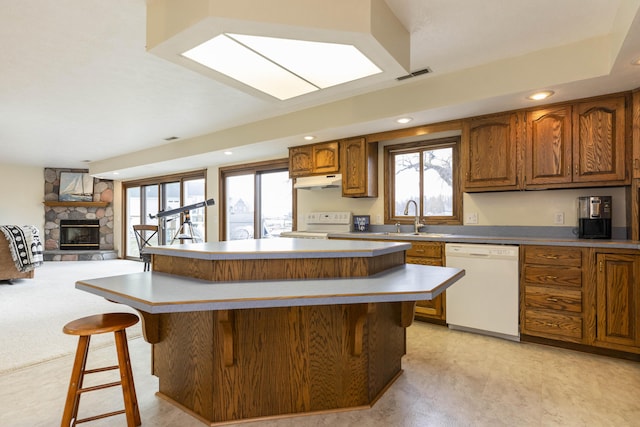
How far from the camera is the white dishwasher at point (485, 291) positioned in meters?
2.99

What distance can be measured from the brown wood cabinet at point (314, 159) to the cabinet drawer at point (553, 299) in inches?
96.3

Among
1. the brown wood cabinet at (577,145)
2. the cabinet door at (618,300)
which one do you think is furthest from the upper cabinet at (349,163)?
the cabinet door at (618,300)

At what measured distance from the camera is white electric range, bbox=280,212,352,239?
14.7 ft

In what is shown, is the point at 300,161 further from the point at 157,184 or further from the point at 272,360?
the point at 157,184

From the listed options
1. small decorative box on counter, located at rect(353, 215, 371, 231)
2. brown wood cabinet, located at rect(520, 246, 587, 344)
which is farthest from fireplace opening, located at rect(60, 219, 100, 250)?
brown wood cabinet, located at rect(520, 246, 587, 344)

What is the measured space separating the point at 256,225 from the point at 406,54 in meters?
4.28

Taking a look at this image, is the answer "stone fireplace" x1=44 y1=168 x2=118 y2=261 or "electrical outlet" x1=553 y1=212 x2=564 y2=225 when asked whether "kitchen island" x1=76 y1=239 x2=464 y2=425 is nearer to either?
"electrical outlet" x1=553 y1=212 x2=564 y2=225

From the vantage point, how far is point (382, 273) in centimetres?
209

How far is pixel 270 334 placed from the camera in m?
1.85

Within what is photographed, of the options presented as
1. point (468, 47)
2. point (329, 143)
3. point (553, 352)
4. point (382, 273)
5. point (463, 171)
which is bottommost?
point (553, 352)

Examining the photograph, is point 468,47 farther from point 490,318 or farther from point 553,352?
point 553,352

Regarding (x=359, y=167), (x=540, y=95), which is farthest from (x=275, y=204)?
(x=540, y=95)

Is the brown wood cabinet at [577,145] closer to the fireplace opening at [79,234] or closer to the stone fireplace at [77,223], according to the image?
the stone fireplace at [77,223]

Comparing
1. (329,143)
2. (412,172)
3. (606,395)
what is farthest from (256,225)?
(606,395)
